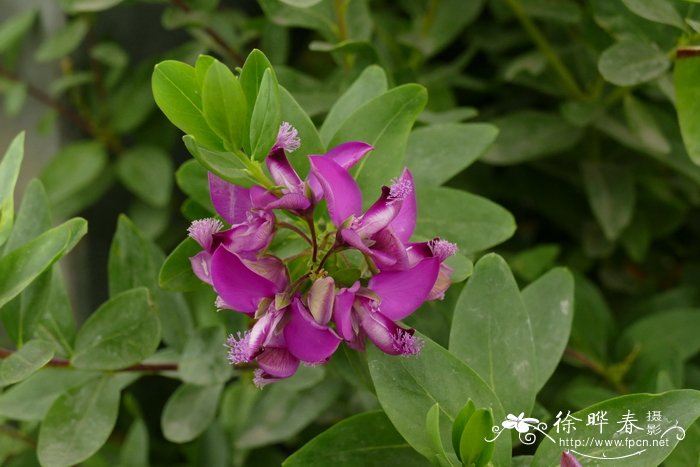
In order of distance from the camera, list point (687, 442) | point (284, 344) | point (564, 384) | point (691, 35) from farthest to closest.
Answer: point (564, 384) < point (691, 35) < point (687, 442) < point (284, 344)

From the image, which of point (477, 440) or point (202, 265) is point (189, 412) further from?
point (477, 440)

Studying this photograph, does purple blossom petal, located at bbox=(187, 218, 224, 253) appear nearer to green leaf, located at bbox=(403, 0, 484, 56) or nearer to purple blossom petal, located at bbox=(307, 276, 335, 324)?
purple blossom petal, located at bbox=(307, 276, 335, 324)

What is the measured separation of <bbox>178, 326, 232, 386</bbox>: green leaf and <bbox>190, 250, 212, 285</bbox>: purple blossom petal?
207 mm

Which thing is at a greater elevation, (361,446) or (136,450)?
(361,446)

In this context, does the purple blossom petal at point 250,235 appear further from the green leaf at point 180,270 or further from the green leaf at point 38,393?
the green leaf at point 38,393

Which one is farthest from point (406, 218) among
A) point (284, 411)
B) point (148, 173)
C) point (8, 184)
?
point (148, 173)

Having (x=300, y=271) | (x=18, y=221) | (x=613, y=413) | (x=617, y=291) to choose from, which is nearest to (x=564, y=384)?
(x=617, y=291)

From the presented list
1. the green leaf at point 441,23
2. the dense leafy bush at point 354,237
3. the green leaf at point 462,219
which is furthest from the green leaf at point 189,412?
the green leaf at point 441,23

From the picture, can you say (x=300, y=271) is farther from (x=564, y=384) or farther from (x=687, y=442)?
(x=564, y=384)

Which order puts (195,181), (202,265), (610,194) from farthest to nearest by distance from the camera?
1. (610,194)
2. (195,181)
3. (202,265)

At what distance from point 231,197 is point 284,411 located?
471 millimetres

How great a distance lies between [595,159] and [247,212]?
751 millimetres

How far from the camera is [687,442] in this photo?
2.67 feet

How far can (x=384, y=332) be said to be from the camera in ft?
2.15
